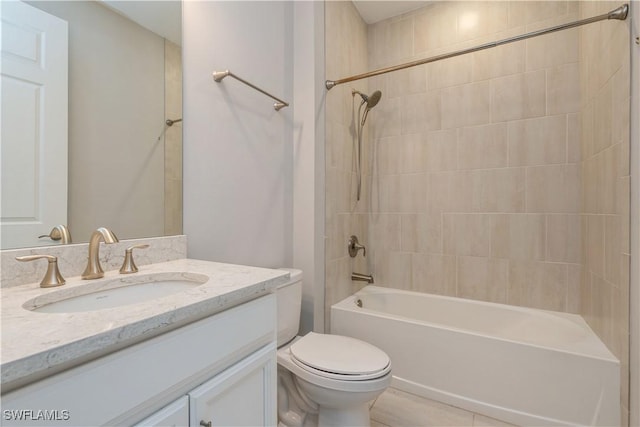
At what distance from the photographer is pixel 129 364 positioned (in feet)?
1.75

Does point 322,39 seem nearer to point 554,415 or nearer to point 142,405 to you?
point 142,405

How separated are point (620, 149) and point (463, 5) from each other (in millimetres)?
1540

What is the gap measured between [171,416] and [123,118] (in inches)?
39.1

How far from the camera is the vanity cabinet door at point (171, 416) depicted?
0.57 meters

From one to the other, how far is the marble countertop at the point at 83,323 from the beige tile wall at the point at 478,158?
170 centimetres

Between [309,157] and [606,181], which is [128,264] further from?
[606,181]

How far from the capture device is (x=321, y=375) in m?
1.20

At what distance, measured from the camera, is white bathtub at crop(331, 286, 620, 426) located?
1301 mm

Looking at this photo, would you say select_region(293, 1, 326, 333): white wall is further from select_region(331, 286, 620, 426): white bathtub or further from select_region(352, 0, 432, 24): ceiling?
select_region(352, 0, 432, 24): ceiling

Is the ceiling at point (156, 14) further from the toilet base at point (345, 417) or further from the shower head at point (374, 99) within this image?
the toilet base at point (345, 417)

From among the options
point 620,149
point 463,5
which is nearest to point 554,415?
point 620,149

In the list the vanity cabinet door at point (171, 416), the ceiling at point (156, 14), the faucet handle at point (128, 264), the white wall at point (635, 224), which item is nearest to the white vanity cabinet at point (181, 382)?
the vanity cabinet door at point (171, 416)

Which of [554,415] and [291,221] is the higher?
[291,221]

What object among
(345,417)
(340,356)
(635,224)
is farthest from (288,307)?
(635,224)
